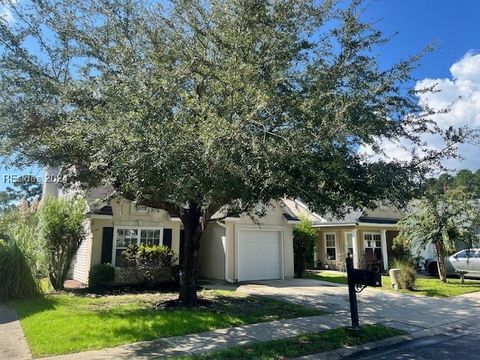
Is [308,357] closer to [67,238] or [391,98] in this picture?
[391,98]

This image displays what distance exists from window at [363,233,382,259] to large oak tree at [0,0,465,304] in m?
15.1

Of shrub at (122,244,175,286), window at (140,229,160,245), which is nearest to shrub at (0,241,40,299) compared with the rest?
shrub at (122,244,175,286)

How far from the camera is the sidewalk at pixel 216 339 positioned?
22.1 feet

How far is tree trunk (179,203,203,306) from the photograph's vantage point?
11.3 m

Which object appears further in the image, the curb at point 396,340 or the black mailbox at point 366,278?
the black mailbox at point 366,278

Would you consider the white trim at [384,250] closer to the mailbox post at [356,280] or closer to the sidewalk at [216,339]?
the sidewalk at [216,339]

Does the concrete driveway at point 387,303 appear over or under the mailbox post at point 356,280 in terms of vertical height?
under

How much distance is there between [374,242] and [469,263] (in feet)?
17.9

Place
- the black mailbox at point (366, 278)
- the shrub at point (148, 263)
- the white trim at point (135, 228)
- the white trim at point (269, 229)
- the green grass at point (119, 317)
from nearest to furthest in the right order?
the green grass at point (119, 317) < the black mailbox at point (366, 278) < the shrub at point (148, 263) < the white trim at point (135, 228) < the white trim at point (269, 229)

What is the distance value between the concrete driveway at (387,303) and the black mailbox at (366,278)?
192cm

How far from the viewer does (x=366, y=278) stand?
810 cm

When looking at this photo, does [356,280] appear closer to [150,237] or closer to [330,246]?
[150,237]

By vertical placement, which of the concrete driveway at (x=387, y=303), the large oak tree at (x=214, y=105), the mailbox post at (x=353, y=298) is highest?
the large oak tree at (x=214, y=105)

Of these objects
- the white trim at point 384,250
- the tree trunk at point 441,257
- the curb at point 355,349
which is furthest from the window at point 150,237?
the white trim at point 384,250
